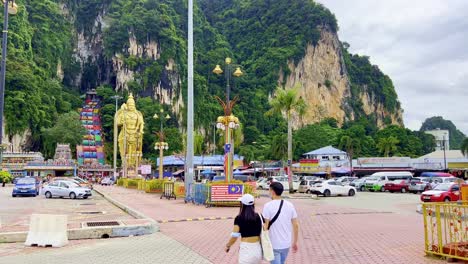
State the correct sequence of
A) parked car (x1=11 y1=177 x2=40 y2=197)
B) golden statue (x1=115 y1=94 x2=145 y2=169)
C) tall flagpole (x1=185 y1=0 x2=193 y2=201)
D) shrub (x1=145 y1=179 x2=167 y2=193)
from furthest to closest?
golden statue (x1=115 y1=94 x2=145 y2=169) < shrub (x1=145 y1=179 x2=167 y2=193) < parked car (x1=11 y1=177 x2=40 y2=197) < tall flagpole (x1=185 y1=0 x2=193 y2=201)

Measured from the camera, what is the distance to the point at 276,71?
114500 mm

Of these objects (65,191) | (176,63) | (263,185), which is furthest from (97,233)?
(176,63)

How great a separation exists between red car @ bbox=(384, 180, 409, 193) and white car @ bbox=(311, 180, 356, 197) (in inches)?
285

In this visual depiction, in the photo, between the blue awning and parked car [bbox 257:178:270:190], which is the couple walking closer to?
parked car [bbox 257:178:270:190]

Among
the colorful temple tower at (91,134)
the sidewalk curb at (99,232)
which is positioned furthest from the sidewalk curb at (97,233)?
the colorful temple tower at (91,134)

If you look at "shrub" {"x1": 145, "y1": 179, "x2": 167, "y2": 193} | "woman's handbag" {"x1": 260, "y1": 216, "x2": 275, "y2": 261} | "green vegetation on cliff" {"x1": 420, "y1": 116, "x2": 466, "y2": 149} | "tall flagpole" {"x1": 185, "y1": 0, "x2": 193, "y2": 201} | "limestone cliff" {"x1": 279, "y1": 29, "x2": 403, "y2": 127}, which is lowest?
"shrub" {"x1": 145, "y1": 179, "x2": 167, "y2": 193}

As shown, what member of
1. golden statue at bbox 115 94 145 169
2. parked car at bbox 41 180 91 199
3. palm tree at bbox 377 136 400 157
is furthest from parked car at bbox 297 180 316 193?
palm tree at bbox 377 136 400 157

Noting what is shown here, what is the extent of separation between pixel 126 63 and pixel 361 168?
6003 cm

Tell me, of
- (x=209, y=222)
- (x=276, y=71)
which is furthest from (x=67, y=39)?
(x=209, y=222)

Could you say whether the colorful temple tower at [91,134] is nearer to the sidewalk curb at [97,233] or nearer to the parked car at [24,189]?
the parked car at [24,189]

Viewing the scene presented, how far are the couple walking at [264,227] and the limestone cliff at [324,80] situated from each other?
4387 inches

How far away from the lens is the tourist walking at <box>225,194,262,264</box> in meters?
5.07

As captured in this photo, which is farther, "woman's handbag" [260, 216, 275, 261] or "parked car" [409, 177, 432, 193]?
"parked car" [409, 177, 432, 193]

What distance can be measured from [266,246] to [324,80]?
123470 millimetres
